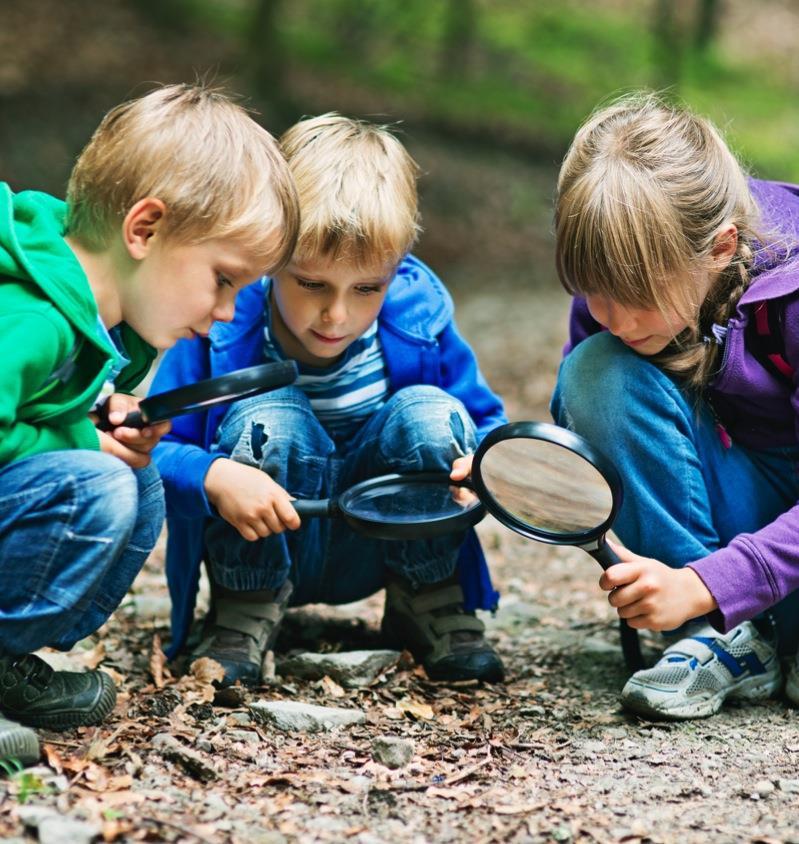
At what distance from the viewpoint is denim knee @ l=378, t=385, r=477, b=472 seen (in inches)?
109

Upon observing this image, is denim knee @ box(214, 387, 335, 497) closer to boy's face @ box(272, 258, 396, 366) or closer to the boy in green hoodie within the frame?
boy's face @ box(272, 258, 396, 366)

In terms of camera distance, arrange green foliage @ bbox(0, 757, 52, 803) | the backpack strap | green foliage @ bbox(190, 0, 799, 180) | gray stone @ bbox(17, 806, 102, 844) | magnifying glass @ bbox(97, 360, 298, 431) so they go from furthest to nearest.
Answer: green foliage @ bbox(190, 0, 799, 180) → the backpack strap → magnifying glass @ bbox(97, 360, 298, 431) → green foliage @ bbox(0, 757, 52, 803) → gray stone @ bbox(17, 806, 102, 844)

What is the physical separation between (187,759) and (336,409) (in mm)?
1040

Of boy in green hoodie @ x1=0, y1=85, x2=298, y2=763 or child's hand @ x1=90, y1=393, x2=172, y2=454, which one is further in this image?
child's hand @ x1=90, y1=393, x2=172, y2=454

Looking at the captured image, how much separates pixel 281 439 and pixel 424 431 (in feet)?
1.15

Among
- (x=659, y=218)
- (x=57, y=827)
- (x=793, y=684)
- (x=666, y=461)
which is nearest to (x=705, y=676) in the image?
(x=793, y=684)

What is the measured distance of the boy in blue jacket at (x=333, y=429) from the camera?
2.69m

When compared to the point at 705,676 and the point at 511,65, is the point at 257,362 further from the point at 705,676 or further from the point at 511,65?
the point at 511,65

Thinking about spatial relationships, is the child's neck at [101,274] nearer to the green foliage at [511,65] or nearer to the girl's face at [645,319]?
the girl's face at [645,319]

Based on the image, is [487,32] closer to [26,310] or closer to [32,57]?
[32,57]

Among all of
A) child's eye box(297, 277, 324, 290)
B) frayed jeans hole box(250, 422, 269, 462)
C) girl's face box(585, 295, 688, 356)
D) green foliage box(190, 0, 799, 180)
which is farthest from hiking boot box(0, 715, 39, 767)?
green foliage box(190, 0, 799, 180)

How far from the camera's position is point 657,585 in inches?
96.0

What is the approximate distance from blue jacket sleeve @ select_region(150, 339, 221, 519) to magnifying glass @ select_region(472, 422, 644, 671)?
679mm

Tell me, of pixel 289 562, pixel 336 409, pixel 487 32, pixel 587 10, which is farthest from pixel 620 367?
pixel 587 10
